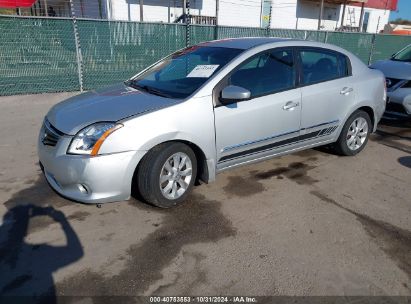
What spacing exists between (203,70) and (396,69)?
459cm

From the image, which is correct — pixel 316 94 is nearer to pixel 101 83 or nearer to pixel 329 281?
pixel 329 281

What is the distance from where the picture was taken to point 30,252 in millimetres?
2744

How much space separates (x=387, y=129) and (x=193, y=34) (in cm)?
582

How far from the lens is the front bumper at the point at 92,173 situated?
2.89m

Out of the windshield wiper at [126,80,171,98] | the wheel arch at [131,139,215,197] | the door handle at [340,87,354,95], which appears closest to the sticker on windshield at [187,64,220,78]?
the windshield wiper at [126,80,171,98]

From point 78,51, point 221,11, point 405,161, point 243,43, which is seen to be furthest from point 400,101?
point 221,11

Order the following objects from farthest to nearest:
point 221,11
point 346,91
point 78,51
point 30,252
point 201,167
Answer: point 221,11, point 78,51, point 346,91, point 201,167, point 30,252

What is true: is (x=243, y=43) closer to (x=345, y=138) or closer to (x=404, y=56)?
(x=345, y=138)

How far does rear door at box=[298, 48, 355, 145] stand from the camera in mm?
4055

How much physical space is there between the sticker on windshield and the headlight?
1092 millimetres

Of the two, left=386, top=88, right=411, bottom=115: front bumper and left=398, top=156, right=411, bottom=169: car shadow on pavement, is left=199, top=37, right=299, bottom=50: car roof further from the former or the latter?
left=386, top=88, right=411, bottom=115: front bumper

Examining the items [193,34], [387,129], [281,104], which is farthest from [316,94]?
[193,34]

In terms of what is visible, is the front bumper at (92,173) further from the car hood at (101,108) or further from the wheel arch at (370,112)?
the wheel arch at (370,112)

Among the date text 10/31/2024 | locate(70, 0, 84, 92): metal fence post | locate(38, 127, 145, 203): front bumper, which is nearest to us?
the date text 10/31/2024
